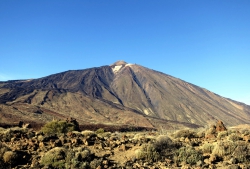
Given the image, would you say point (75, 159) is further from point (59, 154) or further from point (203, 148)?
point (203, 148)

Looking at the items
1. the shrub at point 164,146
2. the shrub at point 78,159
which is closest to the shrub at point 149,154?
the shrub at point 164,146

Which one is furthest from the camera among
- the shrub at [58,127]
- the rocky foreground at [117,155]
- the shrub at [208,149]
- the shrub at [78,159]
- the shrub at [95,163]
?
the shrub at [58,127]

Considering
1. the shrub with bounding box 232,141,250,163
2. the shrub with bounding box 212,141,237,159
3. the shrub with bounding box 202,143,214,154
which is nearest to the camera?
the shrub with bounding box 232,141,250,163

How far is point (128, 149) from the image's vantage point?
14648 mm

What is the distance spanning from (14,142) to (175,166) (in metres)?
8.91

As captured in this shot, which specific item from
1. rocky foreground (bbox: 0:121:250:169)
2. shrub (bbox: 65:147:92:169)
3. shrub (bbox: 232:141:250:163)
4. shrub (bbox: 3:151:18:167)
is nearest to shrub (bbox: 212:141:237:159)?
rocky foreground (bbox: 0:121:250:169)

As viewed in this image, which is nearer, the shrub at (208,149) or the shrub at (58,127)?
the shrub at (208,149)

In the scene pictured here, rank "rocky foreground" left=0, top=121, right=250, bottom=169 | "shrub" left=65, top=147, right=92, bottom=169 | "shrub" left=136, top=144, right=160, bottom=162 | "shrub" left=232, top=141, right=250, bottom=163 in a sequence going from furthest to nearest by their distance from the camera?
"shrub" left=136, top=144, right=160, bottom=162 → "shrub" left=232, top=141, right=250, bottom=163 → "rocky foreground" left=0, top=121, right=250, bottom=169 → "shrub" left=65, top=147, right=92, bottom=169

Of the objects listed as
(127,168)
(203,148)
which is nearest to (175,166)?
(127,168)

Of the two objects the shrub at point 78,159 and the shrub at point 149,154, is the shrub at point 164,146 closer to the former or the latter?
the shrub at point 149,154

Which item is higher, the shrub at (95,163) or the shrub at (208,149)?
the shrub at (208,149)

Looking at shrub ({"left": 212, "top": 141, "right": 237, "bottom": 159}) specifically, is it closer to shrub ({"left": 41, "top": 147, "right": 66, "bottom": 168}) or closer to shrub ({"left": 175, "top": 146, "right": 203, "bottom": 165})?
shrub ({"left": 175, "top": 146, "right": 203, "bottom": 165})

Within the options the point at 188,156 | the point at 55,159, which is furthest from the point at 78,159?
the point at 188,156

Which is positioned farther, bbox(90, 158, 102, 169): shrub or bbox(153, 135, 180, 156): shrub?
bbox(153, 135, 180, 156): shrub
